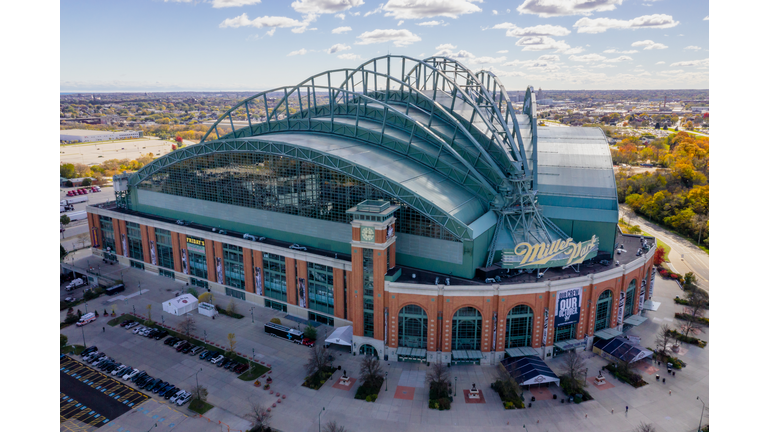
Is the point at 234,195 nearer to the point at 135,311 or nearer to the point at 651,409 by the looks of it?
the point at 135,311

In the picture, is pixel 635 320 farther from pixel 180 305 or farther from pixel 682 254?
pixel 180 305

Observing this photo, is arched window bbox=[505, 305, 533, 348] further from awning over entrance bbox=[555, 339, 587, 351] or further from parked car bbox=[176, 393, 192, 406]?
parked car bbox=[176, 393, 192, 406]

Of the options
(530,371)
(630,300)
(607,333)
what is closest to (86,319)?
(530,371)

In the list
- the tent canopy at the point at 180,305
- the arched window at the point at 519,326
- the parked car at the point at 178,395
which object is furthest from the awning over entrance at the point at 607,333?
the tent canopy at the point at 180,305

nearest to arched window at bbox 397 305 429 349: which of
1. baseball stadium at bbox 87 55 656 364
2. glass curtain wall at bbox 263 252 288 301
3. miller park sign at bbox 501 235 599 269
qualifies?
baseball stadium at bbox 87 55 656 364

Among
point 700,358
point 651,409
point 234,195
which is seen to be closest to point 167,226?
point 234,195

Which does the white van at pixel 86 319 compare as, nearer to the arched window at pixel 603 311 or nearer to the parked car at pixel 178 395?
the parked car at pixel 178 395

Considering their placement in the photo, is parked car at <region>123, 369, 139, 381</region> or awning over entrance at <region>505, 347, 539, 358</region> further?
awning over entrance at <region>505, 347, 539, 358</region>
